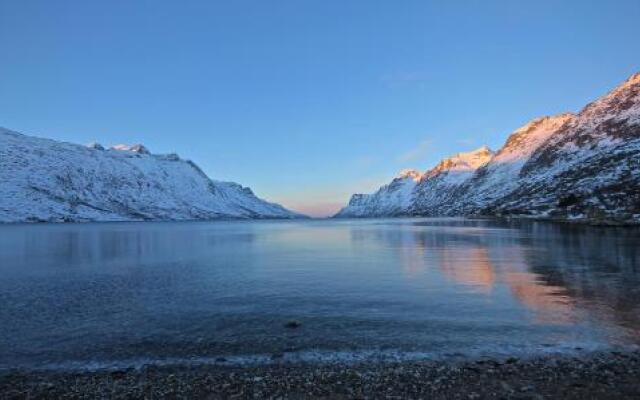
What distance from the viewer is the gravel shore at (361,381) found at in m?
16.6

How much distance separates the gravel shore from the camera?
1661cm

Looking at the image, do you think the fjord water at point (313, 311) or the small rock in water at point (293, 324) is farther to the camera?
the small rock in water at point (293, 324)

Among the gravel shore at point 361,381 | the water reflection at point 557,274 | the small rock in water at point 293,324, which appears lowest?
→ the gravel shore at point 361,381

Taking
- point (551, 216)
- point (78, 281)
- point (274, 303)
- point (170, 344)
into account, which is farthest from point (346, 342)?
point (551, 216)

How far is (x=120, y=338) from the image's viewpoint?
24953 mm

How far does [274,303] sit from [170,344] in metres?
11.3

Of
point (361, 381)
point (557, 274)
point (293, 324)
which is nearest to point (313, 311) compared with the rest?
point (293, 324)

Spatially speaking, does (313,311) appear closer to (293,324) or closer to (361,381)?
(293,324)

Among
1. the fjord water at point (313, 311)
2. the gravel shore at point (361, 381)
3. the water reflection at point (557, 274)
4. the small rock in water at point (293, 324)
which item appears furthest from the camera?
the water reflection at point (557, 274)

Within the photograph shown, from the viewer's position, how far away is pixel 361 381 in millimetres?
17875

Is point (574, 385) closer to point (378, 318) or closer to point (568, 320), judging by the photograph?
point (568, 320)

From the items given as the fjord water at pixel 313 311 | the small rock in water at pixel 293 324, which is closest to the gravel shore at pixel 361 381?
the fjord water at pixel 313 311

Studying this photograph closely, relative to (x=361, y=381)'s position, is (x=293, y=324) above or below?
above

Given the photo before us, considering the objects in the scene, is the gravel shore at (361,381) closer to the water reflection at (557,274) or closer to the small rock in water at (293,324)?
the small rock in water at (293,324)
